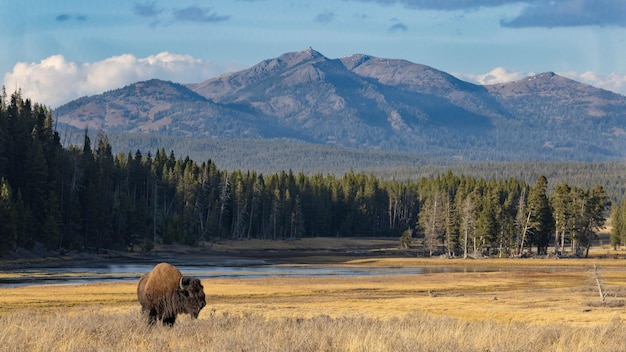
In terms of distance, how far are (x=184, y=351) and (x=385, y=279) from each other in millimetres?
55205

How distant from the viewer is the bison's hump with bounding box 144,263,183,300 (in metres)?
28.4

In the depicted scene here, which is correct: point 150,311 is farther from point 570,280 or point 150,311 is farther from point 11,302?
point 570,280

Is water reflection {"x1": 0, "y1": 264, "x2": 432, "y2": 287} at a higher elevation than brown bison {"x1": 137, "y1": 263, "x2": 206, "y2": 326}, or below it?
below

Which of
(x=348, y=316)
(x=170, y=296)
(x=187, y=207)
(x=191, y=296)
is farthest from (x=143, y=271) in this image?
(x=187, y=207)

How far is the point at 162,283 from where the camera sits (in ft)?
93.5

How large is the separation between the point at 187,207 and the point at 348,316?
371 feet

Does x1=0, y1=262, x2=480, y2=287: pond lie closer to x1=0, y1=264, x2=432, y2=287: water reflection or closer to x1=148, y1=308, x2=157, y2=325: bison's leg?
x1=0, y1=264, x2=432, y2=287: water reflection

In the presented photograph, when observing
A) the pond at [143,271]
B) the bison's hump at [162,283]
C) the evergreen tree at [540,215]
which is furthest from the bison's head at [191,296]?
the evergreen tree at [540,215]

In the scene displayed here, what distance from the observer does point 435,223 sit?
136 meters

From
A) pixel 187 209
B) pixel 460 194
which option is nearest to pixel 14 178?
pixel 187 209

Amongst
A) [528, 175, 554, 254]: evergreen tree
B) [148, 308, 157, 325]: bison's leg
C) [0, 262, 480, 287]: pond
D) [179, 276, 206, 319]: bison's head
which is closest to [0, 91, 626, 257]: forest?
[528, 175, 554, 254]: evergreen tree

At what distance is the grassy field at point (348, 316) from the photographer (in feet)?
77.3

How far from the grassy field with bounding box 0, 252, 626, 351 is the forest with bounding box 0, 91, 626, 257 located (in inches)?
987

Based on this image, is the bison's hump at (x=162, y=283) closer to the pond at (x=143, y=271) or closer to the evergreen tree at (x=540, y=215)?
the pond at (x=143, y=271)
